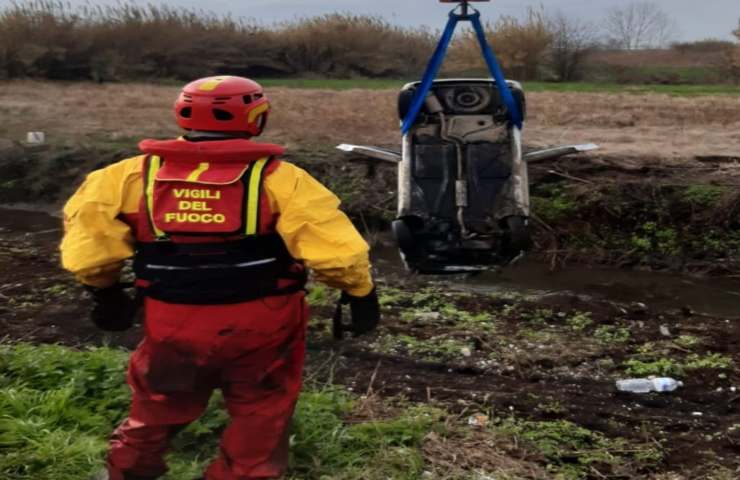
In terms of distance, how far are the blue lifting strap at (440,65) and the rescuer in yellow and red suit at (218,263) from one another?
330 centimetres

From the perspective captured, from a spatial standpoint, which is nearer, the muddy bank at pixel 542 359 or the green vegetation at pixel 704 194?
the muddy bank at pixel 542 359

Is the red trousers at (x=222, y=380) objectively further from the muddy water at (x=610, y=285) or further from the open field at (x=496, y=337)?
the muddy water at (x=610, y=285)

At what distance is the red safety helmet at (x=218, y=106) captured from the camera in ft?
11.4

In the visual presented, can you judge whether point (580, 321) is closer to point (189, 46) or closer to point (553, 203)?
point (553, 203)

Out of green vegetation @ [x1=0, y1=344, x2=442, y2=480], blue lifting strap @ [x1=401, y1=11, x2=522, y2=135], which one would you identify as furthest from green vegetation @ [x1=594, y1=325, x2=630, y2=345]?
green vegetation @ [x1=0, y1=344, x2=442, y2=480]

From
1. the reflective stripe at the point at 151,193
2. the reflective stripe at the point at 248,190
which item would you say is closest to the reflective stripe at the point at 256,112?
the reflective stripe at the point at 248,190

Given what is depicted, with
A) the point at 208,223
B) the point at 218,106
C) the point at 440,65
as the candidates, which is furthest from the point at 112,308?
the point at 440,65

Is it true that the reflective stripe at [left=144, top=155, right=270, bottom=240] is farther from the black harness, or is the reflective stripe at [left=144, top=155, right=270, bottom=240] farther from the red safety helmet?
the red safety helmet

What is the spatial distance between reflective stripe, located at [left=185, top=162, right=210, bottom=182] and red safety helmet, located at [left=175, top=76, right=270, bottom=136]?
0.16m

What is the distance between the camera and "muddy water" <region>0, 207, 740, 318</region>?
332 inches

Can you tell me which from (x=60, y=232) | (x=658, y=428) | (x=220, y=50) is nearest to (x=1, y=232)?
(x=60, y=232)

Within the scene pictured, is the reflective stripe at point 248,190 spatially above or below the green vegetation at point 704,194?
above

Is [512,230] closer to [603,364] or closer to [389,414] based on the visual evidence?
[603,364]

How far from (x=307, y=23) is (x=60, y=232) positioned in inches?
621
